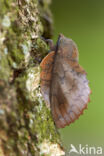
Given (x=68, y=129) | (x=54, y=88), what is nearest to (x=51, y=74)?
(x=54, y=88)

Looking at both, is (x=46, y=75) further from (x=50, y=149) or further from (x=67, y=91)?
(x=50, y=149)

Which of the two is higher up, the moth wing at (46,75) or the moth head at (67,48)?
the moth head at (67,48)

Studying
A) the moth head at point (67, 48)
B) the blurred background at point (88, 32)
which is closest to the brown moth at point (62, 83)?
the moth head at point (67, 48)

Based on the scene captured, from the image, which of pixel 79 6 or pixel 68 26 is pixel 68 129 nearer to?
pixel 68 26

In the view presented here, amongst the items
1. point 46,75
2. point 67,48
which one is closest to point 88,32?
point 67,48

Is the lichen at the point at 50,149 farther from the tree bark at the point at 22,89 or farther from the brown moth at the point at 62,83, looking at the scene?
the brown moth at the point at 62,83
